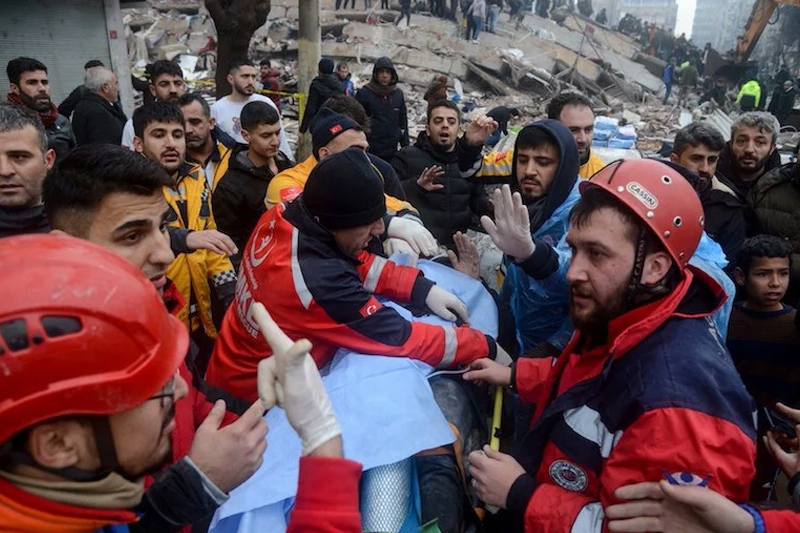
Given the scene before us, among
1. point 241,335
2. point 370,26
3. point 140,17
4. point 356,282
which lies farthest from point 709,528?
point 140,17

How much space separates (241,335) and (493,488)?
4.45ft

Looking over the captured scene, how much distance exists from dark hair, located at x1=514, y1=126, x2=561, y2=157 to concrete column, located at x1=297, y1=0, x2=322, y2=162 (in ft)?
19.0

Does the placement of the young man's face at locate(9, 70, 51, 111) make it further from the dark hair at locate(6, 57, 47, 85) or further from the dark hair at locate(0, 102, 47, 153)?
the dark hair at locate(0, 102, 47, 153)

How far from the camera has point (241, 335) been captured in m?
2.53

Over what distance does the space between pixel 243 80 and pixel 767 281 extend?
5.57m

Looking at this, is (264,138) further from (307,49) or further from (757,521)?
(307,49)

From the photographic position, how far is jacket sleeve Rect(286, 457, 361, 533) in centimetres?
131

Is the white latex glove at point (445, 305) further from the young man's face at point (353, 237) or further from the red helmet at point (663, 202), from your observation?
the red helmet at point (663, 202)

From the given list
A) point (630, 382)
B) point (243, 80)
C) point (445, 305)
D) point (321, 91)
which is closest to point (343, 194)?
point (445, 305)

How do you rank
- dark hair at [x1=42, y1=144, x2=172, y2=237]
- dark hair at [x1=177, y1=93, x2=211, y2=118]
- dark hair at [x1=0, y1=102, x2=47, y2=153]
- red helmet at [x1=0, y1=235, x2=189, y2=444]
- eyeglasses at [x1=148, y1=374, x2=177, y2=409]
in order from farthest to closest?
dark hair at [x1=177, y1=93, x2=211, y2=118] < dark hair at [x1=0, y1=102, x2=47, y2=153] < dark hair at [x1=42, y1=144, x2=172, y2=237] < eyeglasses at [x1=148, y1=374, x2=177, y2=409] < red helmet at [x1=0, y1=235, x2=189, y2=444]

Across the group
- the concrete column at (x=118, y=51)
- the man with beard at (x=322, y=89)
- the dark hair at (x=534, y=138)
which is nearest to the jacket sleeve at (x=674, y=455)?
the dark hair at (x=534, y=138)

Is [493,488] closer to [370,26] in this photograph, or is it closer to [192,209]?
[192,209]

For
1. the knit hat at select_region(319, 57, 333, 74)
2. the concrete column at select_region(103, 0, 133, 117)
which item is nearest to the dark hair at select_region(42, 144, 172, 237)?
the knit hat at select_region(319, 57, 333, 74)

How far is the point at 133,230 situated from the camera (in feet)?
6.87
